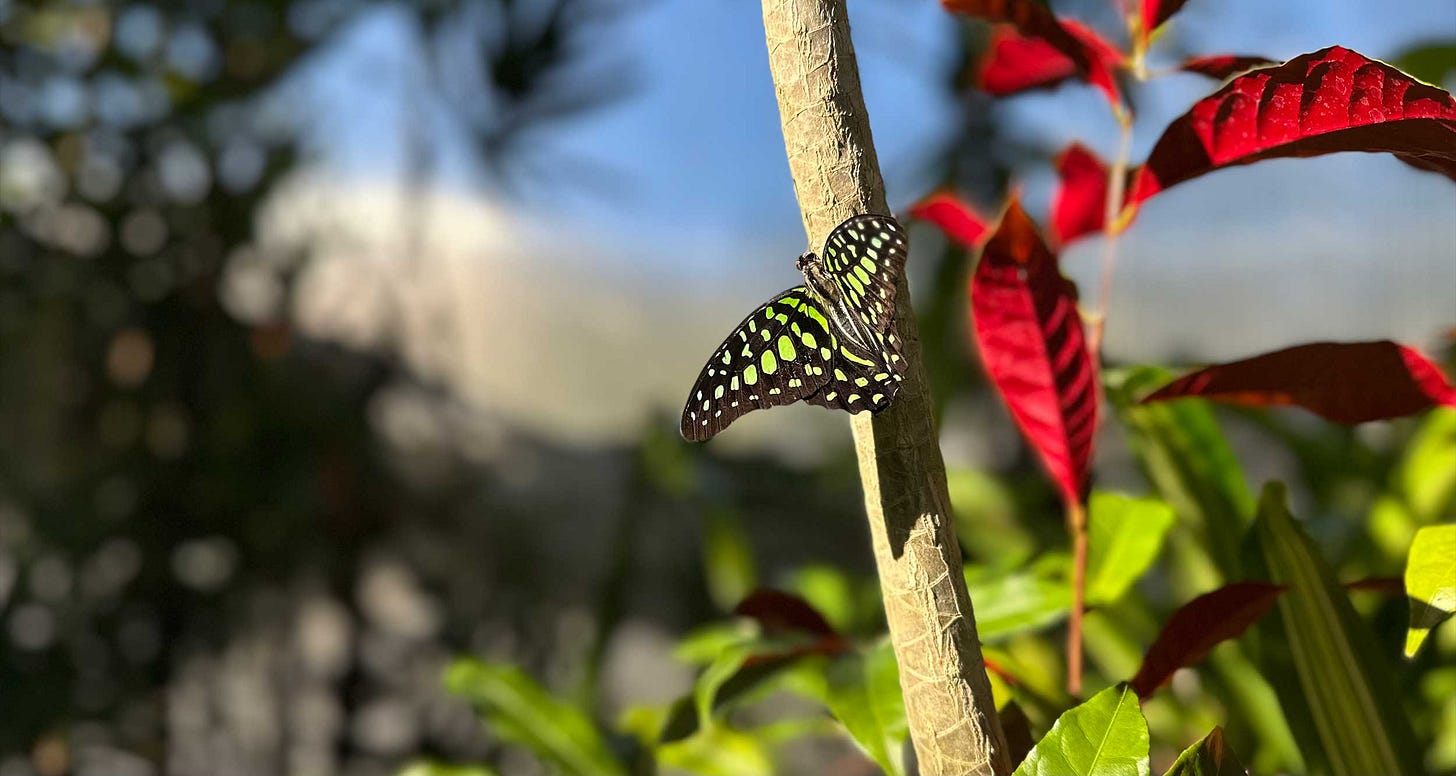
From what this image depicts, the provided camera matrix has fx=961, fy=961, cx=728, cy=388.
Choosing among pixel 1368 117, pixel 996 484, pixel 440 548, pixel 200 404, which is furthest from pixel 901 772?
pixel 440 548

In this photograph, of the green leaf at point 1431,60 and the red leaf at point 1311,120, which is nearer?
the red leaf at point 1311,120

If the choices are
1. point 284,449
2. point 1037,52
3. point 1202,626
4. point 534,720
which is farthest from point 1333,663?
point 284,449

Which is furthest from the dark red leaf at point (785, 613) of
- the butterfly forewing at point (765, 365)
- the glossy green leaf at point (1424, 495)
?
the glossy green leaf at point (1424, 495)

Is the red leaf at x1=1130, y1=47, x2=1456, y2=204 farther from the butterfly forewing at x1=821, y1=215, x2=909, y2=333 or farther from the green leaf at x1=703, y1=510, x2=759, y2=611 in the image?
the green leaf at x1=703, y1=510, x2=759, y2=611

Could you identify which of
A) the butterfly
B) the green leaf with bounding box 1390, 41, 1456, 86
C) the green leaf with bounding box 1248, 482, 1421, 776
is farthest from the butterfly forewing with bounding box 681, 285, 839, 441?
the green leaf with bounding box 1390, 41, 1456, 86

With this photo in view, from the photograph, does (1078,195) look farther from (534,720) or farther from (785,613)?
(534,720)

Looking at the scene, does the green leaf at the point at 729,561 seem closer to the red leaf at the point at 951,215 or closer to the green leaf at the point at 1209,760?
the red leaf at the point at 951,215

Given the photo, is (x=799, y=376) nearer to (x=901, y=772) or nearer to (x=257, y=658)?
(x=901, y=772)
